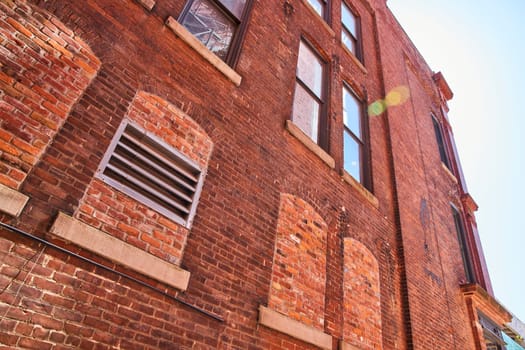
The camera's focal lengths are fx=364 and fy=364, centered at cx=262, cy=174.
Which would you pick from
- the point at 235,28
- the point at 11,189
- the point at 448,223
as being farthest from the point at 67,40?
the point at 448,223

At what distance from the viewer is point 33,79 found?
308 cm

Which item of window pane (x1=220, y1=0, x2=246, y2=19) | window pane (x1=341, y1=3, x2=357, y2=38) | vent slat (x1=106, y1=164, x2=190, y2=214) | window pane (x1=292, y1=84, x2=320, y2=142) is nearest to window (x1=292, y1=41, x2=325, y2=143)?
window pane (x1=292, y1=84, x2=320, y2=142)

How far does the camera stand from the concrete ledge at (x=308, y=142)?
18.0 feet

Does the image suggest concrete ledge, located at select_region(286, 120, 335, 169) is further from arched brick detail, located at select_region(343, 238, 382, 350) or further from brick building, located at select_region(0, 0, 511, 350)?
arched brick detail, located at select_region(343, 238, 382, 350)

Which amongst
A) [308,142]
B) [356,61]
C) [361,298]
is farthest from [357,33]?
[361,298]

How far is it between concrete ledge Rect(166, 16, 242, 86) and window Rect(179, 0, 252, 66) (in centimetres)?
49

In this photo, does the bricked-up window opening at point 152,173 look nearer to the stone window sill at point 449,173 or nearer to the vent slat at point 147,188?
the vent slat at point 147,188

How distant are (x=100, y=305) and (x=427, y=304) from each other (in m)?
6.32

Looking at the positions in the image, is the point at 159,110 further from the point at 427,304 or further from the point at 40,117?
the point at 427,304

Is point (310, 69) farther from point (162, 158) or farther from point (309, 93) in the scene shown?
point (162, 158)

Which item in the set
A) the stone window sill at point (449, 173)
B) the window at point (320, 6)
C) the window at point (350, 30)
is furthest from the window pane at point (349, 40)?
the stone window sill at point (449, 173)

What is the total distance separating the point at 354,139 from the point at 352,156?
52 centimetres

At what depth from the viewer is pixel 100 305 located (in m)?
2.80

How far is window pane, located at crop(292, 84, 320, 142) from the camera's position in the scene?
6285mm
